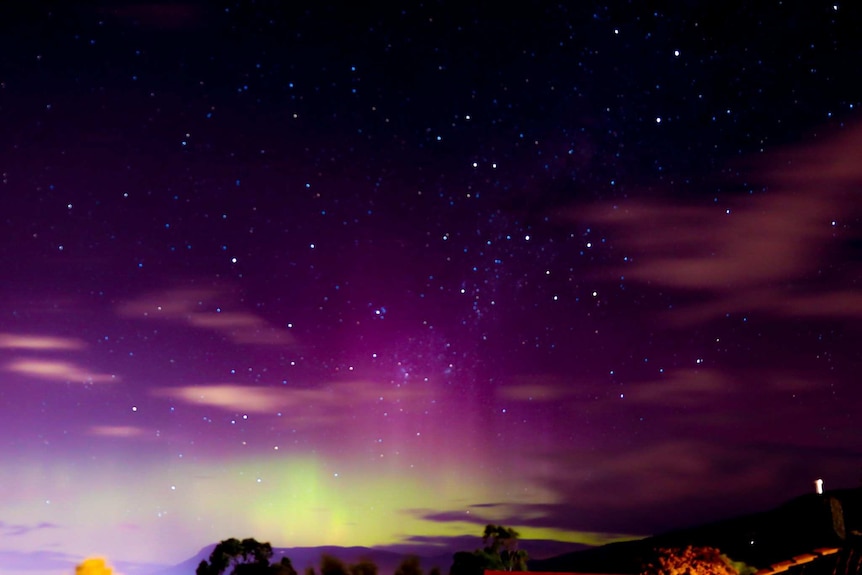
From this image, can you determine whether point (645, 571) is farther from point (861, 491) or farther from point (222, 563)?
point (222, 563)

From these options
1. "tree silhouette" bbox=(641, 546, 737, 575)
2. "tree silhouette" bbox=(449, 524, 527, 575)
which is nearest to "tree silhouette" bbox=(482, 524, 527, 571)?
"tree silhouette" bbox=(449, 524, 527, 575)

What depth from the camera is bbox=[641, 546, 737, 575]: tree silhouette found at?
21.6 feet

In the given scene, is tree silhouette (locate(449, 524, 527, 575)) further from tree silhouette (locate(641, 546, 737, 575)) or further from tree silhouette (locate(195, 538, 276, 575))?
tree silhouette (locate(641, 546, 737, 575))

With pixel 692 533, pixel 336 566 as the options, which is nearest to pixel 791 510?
pixel 336 566

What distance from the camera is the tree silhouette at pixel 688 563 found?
6.57 meters

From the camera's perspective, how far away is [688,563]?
6.64 meters

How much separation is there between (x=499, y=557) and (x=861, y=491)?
14.3 metres

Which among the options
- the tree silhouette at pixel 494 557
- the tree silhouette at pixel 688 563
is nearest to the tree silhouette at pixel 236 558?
the tree silhouette at pixel 494 557

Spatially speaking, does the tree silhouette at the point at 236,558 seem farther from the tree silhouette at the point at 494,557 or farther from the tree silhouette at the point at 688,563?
the tree silhouette at the point at 688,563

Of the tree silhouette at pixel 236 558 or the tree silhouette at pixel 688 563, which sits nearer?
the tree silhouette at pixel 688 563

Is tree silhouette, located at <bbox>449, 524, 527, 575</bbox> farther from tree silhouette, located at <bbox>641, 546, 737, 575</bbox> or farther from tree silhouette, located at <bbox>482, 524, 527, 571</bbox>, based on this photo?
tree silhouette, located at <bbox>641, 546, 737, 575</bbox>

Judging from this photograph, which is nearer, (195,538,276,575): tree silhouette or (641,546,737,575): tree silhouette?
(641,546,737,575): tree silhouette

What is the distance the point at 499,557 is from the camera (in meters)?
35.3

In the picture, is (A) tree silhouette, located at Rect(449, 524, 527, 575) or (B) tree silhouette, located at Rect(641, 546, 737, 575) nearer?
(B) tree silhouette, located at Rect(641, 546, 737, 575)
